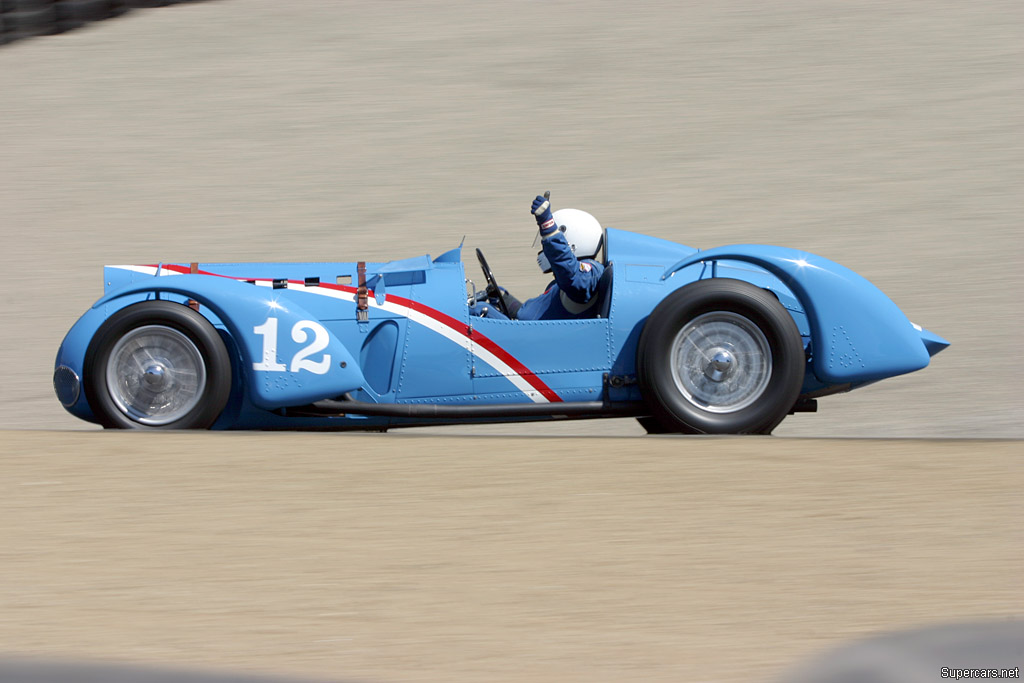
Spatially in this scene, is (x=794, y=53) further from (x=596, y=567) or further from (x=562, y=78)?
(x=596, y=567)

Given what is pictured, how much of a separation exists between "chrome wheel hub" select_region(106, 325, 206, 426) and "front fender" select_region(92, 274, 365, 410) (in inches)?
9.8

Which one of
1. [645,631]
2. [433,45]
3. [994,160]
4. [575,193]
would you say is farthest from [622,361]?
[433,45]

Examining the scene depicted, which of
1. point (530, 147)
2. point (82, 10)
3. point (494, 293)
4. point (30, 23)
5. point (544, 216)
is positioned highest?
point (82, 10)

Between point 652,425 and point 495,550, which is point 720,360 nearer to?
point 652,425

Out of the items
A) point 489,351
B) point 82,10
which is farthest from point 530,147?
point 82,10

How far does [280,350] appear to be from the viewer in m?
6.34

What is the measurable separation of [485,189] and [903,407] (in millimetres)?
6774

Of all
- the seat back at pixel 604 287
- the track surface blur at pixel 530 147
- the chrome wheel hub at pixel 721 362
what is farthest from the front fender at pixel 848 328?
the track surface blur at pixel 530 147

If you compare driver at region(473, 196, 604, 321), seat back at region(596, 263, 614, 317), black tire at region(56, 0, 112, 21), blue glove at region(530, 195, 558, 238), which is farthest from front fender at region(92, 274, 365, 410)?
black tire at region(56, 0, 112, 21)

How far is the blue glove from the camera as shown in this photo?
6543 mm

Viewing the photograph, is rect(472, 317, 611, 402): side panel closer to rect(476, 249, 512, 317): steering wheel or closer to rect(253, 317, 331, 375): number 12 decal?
rect(476, 249, 512, 317): steering wheel

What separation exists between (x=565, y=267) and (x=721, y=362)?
1.01 meters

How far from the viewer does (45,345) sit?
10.2m

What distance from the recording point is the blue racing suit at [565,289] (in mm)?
6613
